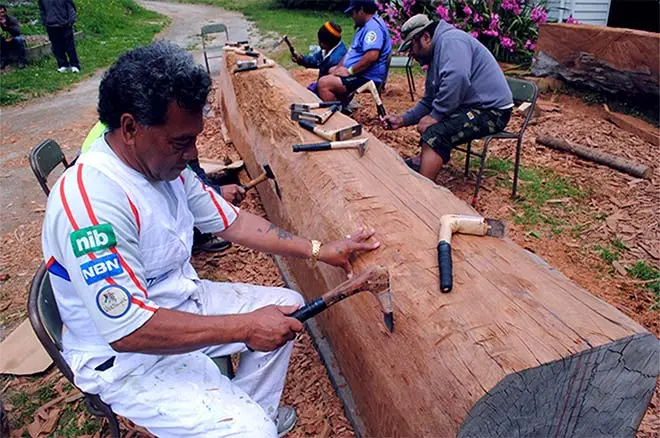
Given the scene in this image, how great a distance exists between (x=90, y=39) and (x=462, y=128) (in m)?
12.2

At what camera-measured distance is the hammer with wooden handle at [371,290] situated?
1711 millimetres

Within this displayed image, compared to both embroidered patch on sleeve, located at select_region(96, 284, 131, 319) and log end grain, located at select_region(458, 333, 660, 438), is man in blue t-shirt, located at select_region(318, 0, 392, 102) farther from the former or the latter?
log end grain, located at select_region(458, 333, 660, 438)

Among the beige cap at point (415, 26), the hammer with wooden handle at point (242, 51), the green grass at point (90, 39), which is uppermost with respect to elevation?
the beige cap at point (415, 26)

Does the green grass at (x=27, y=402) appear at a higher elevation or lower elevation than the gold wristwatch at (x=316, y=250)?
lower

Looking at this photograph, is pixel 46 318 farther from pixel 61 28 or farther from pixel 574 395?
pixel 61 28

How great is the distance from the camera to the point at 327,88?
19.1 feet

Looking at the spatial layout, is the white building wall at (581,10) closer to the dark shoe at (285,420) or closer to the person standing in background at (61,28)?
the dark shoe at (285,420)

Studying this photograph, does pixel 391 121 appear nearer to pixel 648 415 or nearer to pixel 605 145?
pixel 605 145

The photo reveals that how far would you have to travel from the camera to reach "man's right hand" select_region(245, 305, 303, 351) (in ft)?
5.74

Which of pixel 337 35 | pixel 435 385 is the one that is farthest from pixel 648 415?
pixel 337 35

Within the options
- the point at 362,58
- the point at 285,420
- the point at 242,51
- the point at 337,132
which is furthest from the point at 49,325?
the point at 242,51

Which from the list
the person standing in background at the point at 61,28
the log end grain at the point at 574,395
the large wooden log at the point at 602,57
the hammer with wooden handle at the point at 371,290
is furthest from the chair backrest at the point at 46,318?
the person standing in background at the point at 61,28

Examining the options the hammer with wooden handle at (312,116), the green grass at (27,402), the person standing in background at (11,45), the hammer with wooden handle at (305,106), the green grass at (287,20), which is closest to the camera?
the green grass at (27,402)

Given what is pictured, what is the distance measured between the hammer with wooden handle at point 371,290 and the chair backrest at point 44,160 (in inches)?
67.5
